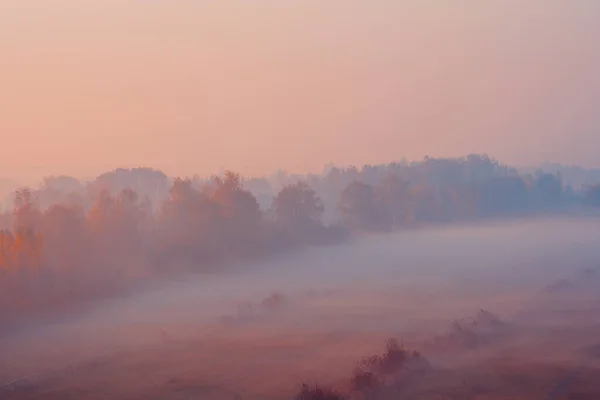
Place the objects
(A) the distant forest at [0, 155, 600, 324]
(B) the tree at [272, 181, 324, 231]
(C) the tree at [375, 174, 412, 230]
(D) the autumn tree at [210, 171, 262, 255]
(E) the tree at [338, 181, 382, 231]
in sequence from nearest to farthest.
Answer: (A) the distant forest at [0, 155, 600, 324]
(D) the autumn tree at [210, 171, 262, 255]
(B) the tree at [272, 181, 324, 231]
(E) the tree at [338, 181, 382, 231]
(C) the tree at [375, 174, 412, 230]

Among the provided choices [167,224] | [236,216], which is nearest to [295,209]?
[236,216]

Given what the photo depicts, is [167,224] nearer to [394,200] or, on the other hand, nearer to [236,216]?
[236,216]

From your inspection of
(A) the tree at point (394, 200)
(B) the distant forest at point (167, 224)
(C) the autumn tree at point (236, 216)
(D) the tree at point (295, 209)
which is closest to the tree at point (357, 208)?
(B) the distant forest at point (167, 224)

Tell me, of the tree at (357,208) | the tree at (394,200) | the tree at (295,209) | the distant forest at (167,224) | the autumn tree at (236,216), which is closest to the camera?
the distant forest at (167,224)

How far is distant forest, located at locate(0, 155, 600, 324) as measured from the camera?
160 ft

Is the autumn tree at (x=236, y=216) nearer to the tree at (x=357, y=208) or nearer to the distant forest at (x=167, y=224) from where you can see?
the distant forest at (x=167, y=224)

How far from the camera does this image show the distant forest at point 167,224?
4866 centimetres

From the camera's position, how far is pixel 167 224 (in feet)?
229

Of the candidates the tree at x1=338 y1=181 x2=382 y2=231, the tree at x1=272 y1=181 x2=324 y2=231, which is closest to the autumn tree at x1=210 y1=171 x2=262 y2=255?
the tree at x1=272 y1=181 x2=324 y2=231

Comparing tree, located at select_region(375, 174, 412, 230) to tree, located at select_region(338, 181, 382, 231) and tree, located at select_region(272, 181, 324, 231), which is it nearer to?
tree, located at select_region(338, 181, 382, 231)

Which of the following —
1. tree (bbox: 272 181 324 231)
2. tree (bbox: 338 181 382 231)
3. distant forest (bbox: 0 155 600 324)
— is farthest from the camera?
tree (bbox: 338 181 382 231)

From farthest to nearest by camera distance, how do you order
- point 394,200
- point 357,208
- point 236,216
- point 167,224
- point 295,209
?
1. point 394,200
2. point 357,208
3. point 295,209
4. point 236,216
5. point 167,224

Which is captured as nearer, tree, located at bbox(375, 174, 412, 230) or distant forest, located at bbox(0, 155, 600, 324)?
distant forest, located at bbox(0, 155, 600, 324)

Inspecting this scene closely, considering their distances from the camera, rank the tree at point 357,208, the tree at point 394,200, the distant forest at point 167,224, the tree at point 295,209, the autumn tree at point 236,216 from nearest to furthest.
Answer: the distant forest at point 167,224 → the autumn tree at point 236,216 → the tree at point 295,209 → the tree at point 357,208 → the tree at point 394,200
